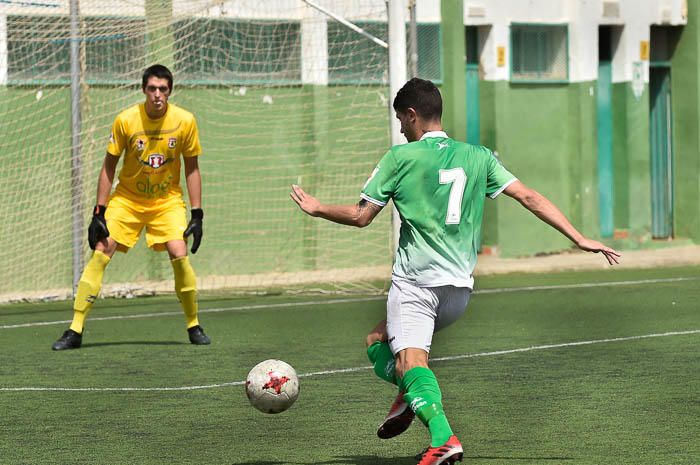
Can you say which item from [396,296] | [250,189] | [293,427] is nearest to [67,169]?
[250,189]

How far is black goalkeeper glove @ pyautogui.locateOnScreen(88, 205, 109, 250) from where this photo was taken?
11.3 m

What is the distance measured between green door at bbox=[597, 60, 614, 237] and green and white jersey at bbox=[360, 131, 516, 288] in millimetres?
15971

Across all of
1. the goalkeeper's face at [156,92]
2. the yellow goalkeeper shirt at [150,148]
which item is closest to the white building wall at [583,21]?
the yellow goalkeeper shirt at [150,148]

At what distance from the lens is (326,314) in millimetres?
14117

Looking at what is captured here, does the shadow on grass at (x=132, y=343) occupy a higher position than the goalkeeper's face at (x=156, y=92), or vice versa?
the goalkeeper's face at (x=156, y=92)

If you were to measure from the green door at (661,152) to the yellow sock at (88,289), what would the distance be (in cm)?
1387

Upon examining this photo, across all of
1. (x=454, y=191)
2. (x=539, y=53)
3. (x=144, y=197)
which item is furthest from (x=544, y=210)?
(x=539, y=53)

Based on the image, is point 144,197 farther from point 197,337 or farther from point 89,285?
point 197,337

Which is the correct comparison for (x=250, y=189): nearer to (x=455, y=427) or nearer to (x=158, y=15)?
(x=158, y=15)

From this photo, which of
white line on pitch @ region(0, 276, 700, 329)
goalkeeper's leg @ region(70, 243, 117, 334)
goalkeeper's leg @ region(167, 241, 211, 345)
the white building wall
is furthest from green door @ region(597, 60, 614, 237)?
goalkeeper's leg @ region(70, 243, 117, 334)

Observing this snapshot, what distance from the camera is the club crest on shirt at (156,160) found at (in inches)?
449

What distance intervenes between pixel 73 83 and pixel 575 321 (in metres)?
6.14

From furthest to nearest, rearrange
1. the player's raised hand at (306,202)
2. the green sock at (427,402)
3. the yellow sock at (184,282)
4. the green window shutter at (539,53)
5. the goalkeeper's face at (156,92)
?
the green window shutter at (539,53), the yellow sock at (184,282), the goalkeeper's face at (156,92), the player's raised hand at (306,202), the green sock at (427,402)

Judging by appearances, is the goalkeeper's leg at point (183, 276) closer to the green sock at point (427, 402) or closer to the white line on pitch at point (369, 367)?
the white line on pitch at point (369, 367)
